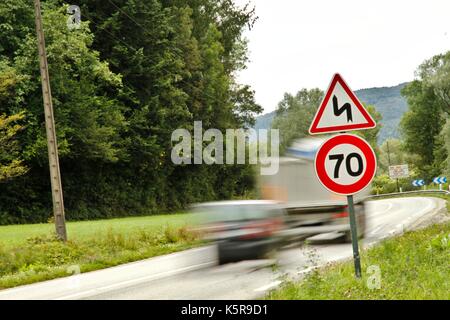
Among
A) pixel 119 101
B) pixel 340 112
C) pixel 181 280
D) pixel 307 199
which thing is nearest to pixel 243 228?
pixel 181 280

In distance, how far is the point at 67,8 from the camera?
1361 inches

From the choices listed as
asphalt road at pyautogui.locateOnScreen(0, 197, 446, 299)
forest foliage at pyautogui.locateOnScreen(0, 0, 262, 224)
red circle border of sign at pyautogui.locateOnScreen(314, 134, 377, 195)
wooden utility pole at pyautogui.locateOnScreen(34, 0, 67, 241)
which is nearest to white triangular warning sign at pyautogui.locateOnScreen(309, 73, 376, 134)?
red circle border of sign at pyautogui.locateOnScreen(314, 134, 377, 195)

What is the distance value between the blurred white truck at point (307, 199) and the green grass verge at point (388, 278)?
13.9 ft

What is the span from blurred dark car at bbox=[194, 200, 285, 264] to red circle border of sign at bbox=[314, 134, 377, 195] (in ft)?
11.1

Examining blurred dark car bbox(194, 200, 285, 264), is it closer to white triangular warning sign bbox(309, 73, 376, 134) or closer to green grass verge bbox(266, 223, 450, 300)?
Result: green grass verge bbox(266, 223, 450, 300)

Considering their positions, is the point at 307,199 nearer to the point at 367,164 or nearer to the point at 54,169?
the point at 54,169

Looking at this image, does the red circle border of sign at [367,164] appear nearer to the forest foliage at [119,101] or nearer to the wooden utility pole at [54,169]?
the wooden utility pole at [54,169]

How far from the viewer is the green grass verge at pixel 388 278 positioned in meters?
7.59

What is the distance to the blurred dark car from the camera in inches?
451

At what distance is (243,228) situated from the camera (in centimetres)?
1145

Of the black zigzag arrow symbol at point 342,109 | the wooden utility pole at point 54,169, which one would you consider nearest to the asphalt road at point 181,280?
the black zigzag arrow symbol at point 342,109

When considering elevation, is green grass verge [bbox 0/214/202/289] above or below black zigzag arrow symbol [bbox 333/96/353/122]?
below

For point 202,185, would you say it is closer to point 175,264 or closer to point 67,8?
point 67,8

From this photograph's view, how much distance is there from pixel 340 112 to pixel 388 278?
2683 mm
